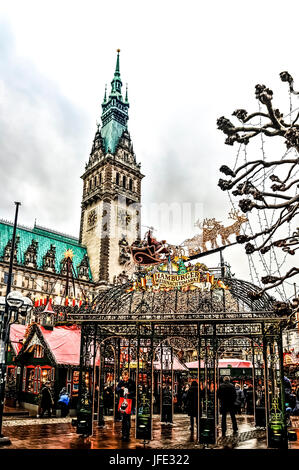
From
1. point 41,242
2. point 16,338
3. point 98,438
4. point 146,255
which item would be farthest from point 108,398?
point 41,242

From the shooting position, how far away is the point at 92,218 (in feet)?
212

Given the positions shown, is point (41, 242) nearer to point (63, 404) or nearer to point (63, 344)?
point (63, 344)

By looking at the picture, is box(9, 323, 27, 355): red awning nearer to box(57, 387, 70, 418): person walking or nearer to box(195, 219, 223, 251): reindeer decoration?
box(57, 387, 70, 418): person walking

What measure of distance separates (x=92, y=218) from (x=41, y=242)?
9.43 metres

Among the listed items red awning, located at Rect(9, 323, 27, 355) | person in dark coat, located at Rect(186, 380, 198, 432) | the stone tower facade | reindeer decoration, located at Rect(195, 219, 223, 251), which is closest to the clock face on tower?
the stone tower facade

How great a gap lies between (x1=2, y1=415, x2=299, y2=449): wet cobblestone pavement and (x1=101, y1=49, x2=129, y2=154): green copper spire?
58.8m

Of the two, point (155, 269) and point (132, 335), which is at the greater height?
point (155, 269)

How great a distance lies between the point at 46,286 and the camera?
57.2 metres

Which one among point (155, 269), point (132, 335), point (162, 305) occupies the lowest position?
point (132, 335)

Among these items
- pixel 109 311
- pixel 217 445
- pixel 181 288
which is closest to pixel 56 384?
pixel 109 311

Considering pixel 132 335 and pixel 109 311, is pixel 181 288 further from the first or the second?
pixel 132 335

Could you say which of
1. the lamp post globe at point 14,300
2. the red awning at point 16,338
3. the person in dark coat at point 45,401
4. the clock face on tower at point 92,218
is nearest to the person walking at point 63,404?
the person in dark coat at point 45,401

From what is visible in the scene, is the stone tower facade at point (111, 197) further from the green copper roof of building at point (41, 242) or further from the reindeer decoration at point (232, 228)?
the reindeer decoration at point (232, 228)
